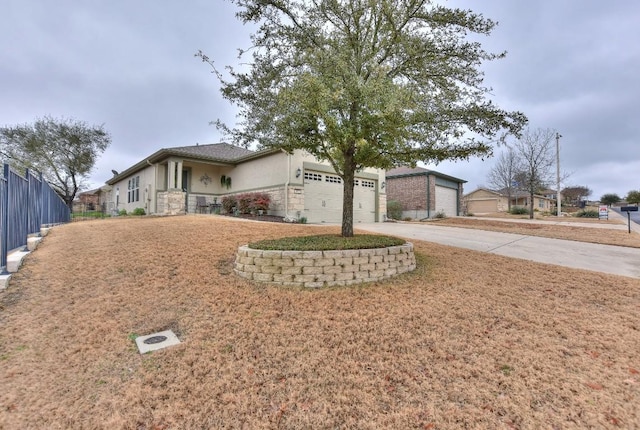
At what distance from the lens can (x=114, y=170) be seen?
26.5 m

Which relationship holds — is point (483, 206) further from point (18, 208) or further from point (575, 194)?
point (18, 208)

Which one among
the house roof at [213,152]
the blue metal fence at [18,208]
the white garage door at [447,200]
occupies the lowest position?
the blue metal fence at [18,208]

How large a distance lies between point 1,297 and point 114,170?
2683cm

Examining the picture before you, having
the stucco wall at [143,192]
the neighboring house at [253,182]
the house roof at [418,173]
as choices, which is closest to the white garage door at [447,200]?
the house roof at [418,173]

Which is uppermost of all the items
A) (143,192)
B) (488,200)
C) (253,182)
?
(488,200)

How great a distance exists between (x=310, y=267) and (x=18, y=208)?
5.51 m

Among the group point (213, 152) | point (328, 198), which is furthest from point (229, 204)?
point (328, 198)

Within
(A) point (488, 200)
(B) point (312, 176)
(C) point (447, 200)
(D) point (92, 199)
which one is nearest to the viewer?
(B) point (312, 176)

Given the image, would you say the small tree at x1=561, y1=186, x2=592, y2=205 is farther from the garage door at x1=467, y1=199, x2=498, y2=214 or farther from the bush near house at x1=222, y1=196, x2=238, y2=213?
the bush near house at x1=222, y1=196, x2=238, y2=213

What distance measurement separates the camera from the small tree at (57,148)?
21031 millimetres

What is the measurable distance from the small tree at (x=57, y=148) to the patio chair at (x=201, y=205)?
12511mm

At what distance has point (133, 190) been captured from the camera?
65.4ft

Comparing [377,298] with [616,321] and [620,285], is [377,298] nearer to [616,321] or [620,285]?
[616,321]

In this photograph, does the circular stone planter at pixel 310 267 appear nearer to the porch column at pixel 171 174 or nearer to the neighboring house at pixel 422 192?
the porch column at pixel 171 174
